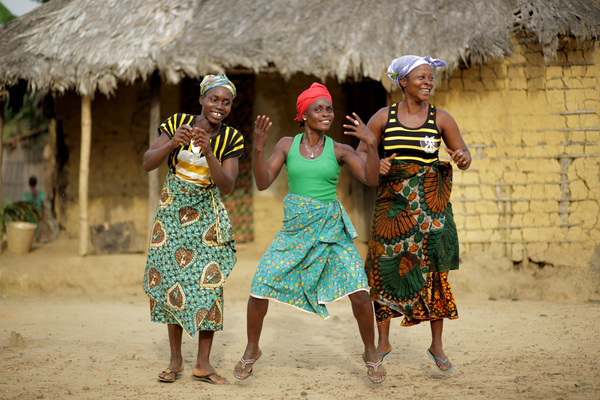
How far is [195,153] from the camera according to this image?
13.2 ft

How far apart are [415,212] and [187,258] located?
143cm

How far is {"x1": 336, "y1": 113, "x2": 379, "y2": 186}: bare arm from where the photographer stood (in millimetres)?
3850

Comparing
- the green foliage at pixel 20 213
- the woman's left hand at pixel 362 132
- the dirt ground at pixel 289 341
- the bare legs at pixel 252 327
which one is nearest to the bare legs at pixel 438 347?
the dirt ground at pixel 289 341

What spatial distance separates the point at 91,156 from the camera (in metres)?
9.68

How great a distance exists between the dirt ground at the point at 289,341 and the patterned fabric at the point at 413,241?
21.1 inches

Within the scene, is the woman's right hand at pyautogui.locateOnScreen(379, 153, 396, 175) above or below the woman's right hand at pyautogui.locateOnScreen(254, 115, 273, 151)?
below

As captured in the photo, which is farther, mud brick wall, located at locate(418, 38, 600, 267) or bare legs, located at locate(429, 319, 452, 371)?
mud brick wall, located at locate(418, 38, 600, 267)

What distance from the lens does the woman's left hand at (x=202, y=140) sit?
147 inches

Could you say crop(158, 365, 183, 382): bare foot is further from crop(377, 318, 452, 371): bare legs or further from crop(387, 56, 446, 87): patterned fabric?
crop(387, 56, 446, 87): patterned fabric

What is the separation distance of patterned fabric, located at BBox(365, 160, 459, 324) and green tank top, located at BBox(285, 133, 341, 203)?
1.31ft

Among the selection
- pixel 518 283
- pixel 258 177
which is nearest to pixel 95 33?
pixel 258 177

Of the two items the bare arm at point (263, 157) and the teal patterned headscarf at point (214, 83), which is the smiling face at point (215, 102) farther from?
the bare arm at point (263, 157)

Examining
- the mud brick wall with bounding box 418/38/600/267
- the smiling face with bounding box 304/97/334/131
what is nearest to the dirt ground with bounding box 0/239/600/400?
the mud brick wall with bounding box 418/38/600/267

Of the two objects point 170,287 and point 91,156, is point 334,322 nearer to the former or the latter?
point 170,287
